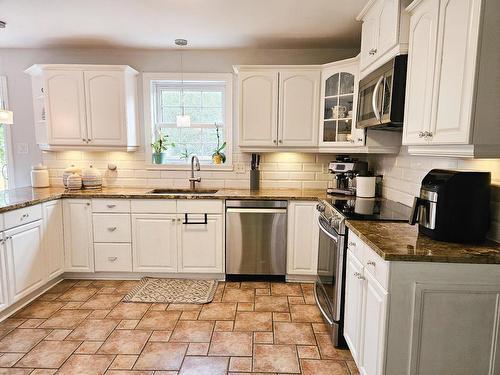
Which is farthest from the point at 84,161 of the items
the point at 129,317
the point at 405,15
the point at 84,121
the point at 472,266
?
the point at 472,266

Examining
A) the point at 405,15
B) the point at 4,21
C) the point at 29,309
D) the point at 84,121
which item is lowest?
the point at 29,309

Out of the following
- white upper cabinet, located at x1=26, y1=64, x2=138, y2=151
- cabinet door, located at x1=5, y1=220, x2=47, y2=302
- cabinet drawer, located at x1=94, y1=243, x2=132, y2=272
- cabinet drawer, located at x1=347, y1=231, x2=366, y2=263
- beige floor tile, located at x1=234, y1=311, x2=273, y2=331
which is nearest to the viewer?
cabinet drawer, located at x1=347, y1=231, x2=366, y2=263

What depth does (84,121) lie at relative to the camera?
11.3 ft

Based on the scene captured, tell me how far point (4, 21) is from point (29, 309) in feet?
8.31

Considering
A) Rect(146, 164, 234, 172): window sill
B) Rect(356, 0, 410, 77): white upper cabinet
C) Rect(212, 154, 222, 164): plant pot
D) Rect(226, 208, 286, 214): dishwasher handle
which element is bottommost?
Rect(226, 208, 286, 214): dishwasher handle

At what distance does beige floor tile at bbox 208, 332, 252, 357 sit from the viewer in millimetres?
2164

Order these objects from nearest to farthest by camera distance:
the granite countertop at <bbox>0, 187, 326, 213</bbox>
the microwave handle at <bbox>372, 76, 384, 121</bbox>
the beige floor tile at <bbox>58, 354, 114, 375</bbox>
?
the beige floor tile at <bbox>58, 354, 114, 375</bbox> < the microwave handle at <bbox>372, 76, 384, 121</bbox> < the granite countertop at <bbox>0, 187, 326, 213</bbox>

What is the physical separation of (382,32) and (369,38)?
1.03 feet

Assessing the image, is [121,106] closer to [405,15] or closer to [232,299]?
[232,299]

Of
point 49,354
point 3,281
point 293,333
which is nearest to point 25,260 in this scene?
point 3,281

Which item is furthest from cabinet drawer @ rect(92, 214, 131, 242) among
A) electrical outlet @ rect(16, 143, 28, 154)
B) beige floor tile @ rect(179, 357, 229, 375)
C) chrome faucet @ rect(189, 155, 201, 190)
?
beige floor tile @ rect(179, 357, 229, 375)

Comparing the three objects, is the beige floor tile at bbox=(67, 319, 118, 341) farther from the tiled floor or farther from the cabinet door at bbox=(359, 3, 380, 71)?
the cabinet door at bbox=(359, 3, 380, 71)

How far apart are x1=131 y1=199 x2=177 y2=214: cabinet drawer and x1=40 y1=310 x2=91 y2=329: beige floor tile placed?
1.01m

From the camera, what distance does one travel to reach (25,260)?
108 inches
